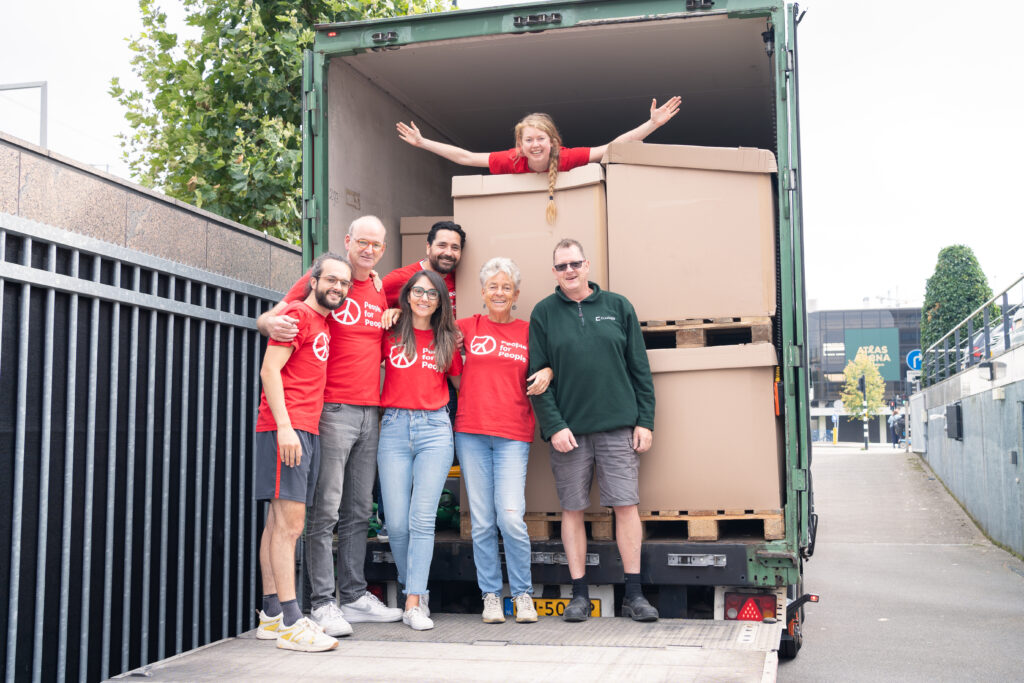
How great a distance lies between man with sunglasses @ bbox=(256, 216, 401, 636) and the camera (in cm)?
415

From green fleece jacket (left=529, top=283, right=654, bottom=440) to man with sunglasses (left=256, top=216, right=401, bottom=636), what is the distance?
0.80m

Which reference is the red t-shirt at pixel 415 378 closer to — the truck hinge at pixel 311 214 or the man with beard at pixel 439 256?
the man with beard at pixel 439 256

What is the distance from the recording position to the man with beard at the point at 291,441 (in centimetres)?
381

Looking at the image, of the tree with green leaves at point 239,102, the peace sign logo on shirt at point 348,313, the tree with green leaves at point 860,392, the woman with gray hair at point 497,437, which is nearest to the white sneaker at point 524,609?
the woman with gray hair at point 497,437

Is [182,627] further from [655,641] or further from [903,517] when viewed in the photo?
[903,517]

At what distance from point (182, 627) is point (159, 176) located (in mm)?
7031

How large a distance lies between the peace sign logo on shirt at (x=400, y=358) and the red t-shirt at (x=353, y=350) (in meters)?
0.07

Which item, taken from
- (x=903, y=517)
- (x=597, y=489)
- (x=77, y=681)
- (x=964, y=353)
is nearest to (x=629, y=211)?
(x=597, y=489)

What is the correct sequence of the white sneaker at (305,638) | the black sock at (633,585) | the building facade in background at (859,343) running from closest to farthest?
the white sneaker at (305,638), the black sock at (633,585), the building facade in background at (859,343)

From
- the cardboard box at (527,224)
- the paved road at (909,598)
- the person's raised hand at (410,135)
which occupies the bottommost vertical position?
the paved road at (909,598)

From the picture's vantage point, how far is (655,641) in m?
3.71

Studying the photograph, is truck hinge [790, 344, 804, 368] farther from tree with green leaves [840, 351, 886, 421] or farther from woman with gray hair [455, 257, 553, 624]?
tree with green leaves [840, 351, 886, 421]

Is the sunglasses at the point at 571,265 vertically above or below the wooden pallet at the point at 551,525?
above

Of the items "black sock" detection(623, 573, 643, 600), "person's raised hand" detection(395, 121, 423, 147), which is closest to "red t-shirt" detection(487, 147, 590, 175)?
"person's raised hand" detection(395, 121, 423, 147)
